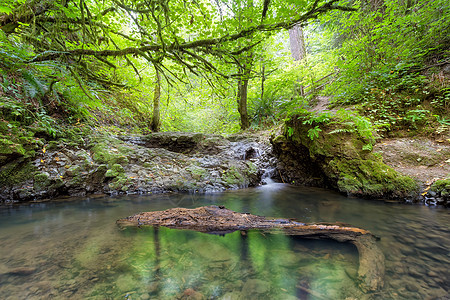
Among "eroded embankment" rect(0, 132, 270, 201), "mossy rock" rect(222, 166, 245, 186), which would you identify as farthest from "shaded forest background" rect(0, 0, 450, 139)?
"mossy rock" rect(222, 166, 245, 186)

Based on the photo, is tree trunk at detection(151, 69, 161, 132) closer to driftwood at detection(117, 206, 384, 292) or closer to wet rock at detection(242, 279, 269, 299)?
driftwood at detection(117, 206, 384, 292)

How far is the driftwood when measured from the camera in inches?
66.6

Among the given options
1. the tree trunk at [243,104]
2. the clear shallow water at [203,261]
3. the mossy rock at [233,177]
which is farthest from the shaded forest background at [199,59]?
the clear shallow water at [203,261]

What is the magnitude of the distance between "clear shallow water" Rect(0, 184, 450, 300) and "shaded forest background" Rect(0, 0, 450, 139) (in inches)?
90.5

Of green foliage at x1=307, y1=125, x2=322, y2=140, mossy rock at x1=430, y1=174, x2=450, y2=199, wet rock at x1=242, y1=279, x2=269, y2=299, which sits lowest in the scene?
wet rock at x1=242, y1=279, x2=269, y2=299

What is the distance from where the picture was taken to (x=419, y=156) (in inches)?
167

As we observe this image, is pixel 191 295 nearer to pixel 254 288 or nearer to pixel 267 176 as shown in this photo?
pixel 254 288

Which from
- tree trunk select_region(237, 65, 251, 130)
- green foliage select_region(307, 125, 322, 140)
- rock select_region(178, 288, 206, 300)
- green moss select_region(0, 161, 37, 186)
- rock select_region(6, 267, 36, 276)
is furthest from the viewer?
tree trunk select_region(237, 65, 251, 130)

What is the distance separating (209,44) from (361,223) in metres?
3.72

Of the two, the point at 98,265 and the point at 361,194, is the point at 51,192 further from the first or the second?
the point at 361,194

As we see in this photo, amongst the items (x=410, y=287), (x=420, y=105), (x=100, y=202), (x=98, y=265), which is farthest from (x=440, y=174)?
(x=100, y=202)

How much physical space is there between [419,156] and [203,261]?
536 cm

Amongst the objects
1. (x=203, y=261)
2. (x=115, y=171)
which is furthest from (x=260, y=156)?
(x=203, y=261)

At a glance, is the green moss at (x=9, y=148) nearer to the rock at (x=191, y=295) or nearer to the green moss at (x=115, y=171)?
the green moss at (x=115, y=171)
